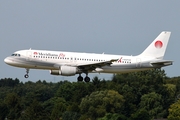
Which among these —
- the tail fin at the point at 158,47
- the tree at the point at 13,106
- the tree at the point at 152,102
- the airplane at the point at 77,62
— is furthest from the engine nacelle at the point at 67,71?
the tree at the point at 13,106

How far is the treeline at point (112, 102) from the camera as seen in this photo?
15150 cm

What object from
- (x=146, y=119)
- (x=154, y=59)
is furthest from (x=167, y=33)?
(x=146, y=119)

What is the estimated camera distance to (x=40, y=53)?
101125 mm

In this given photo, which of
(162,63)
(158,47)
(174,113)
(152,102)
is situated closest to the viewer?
(162,63)

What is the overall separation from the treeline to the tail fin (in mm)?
33992

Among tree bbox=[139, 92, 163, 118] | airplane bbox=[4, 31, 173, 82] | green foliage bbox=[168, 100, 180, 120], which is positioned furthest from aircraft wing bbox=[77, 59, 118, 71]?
tree bbox=[139, 92, 163, 118]

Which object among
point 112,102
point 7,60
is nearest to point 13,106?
point 112,102

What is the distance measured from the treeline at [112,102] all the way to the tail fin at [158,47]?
A: 1338 inches

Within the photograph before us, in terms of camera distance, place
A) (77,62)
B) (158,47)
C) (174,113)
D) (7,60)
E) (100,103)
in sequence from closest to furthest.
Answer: (77,62), (7,60), (158,47), (174,113), (100,103)

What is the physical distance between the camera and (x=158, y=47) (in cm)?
10862

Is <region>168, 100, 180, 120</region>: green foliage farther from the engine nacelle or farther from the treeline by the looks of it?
the engine nacelle

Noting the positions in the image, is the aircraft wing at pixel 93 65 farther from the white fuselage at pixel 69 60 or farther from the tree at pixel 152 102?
the tree at pixel 152 102

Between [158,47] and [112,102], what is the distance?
1979 inches

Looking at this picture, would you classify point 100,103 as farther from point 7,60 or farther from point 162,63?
point 7,60
